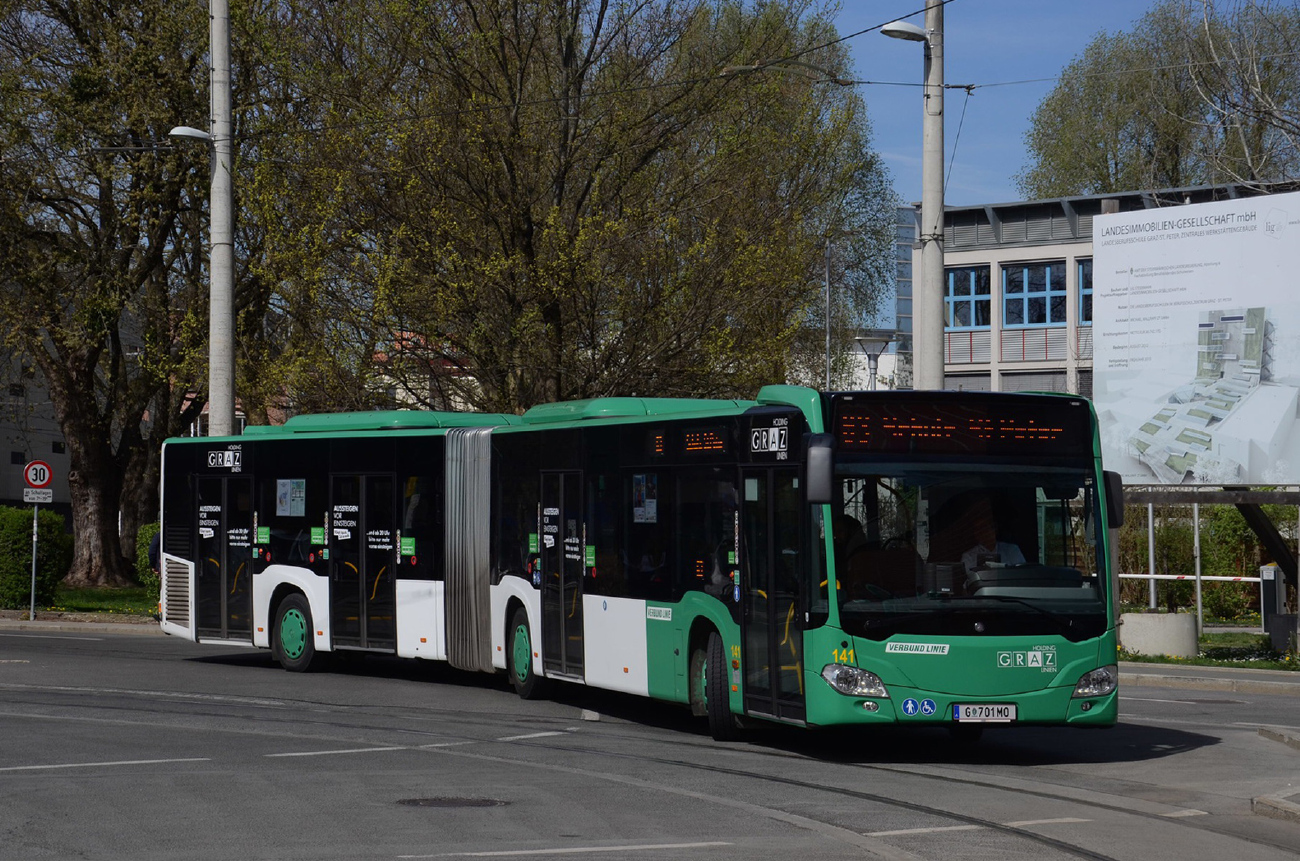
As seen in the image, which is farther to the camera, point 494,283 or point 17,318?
point 17,318

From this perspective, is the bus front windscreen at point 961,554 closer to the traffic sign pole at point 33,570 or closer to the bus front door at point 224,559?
the bus front door at point 224,559

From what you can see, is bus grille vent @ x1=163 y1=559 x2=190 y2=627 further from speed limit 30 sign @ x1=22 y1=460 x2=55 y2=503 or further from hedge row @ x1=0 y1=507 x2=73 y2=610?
hedge row @ x1=0 y1=507 x2=73 y2=610

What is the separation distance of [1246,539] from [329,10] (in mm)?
21309

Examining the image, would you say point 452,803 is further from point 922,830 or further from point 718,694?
point 718,694

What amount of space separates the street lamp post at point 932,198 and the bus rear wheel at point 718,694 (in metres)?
6.64

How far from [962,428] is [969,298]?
47041mm

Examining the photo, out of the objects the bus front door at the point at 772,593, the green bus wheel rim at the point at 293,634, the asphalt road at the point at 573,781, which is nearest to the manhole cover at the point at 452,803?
the asphalt road at the point at 573,781

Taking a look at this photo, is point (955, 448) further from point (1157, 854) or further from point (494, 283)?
point (494, 283)

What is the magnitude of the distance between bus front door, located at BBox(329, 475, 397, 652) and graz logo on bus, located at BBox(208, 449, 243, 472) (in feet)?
5.78

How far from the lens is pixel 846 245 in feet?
172

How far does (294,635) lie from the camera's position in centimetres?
2097

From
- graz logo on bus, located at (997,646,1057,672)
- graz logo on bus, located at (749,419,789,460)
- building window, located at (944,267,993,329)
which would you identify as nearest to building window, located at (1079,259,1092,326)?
building window, located at (944,267,993,329)

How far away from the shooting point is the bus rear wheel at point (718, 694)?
14172 mm

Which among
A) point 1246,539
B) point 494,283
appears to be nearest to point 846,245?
point 1246,539
